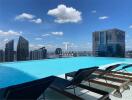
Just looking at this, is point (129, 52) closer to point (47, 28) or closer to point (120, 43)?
point (120, 43)

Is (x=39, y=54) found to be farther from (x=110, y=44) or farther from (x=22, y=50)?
(x=110, y=44)

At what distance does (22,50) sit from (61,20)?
17.5ft

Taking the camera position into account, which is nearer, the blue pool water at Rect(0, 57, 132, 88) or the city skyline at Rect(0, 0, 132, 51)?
the blue pool water at Rect(0, 57, 132, 88)

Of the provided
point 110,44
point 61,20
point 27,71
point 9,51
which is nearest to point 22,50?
point 9,51

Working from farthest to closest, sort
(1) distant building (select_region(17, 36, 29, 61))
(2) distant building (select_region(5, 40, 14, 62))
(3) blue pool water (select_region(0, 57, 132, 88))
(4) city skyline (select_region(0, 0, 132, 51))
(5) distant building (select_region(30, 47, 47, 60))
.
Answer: (4) city skyline (select_region(0, 0, 132, 51)) → (5) distant building (select_region(30, 47, 47, 60)) → (1) distant building (select_region(17, 36, 29, 61)) → (2) distant building (select_region(5, 40, 14, 62)) → (3) blue pool water (select_region(0, 57, 132, 88))

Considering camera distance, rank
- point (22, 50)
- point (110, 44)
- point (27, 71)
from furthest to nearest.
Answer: point (110, 44), point (22, 50), point (27, 71)

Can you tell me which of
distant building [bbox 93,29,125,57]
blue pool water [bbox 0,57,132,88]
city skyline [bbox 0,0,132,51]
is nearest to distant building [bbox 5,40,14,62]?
city skyline [bbox 0,0,132,51]

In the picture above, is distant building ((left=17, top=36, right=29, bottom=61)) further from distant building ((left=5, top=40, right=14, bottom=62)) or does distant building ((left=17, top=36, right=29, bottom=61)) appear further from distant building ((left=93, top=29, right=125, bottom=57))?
distant building ((left=93, top=29, right=125, bottom=57))

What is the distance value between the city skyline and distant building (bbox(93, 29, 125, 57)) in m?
0.48

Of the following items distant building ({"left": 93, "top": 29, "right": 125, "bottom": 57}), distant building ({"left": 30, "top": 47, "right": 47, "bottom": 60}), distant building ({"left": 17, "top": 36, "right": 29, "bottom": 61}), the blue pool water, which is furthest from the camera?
distant building ({"left": 93, "top": 29, "right": 125, "bottom": 57})

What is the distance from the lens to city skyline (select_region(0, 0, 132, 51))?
38.8ft

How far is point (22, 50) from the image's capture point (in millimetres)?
10539

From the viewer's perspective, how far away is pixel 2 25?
12.0 m

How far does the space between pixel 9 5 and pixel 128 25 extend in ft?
34.4
